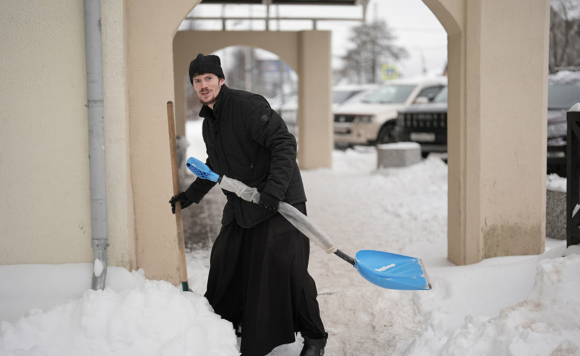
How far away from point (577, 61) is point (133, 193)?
17.5 metres

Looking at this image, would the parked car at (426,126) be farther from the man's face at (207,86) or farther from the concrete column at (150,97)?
the man's face at (207,86)

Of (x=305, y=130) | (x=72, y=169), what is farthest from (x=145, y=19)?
(x=305, y=130)

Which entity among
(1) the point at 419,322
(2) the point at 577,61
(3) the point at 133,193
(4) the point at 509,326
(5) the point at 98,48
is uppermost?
(2) the point at 577,61

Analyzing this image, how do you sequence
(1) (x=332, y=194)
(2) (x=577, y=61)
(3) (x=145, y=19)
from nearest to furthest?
(3) (x=145, y=19) < (1) (x=332, y=194) < (2) (x=577, y=61)

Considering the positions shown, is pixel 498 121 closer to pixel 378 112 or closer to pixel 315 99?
pixel 315 99

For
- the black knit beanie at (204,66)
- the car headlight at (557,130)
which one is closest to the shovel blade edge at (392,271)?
the black knit beanie at (204,66)

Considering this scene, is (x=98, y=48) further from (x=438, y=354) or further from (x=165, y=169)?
(x=438, y=354)

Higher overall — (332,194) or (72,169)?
(72,169)

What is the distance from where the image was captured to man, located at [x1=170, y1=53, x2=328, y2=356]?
3363mm

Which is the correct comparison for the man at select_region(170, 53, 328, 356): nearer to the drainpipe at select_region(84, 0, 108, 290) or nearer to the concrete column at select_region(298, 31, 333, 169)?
the drainpipe at select_region(84, 0, 108, 290)

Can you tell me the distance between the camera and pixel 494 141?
16.4 feet

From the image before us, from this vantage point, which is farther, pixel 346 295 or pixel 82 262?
pixel 346 295

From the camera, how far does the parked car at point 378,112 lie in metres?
15.0

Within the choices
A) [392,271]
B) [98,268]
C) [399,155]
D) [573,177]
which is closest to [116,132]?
[98,268]
